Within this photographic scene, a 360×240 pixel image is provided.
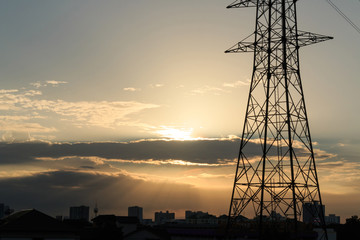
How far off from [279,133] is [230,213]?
1187 centimetres

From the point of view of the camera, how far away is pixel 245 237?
78.8 meters

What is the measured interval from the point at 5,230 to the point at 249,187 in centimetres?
2972

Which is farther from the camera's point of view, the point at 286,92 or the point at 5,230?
the point at 286,92

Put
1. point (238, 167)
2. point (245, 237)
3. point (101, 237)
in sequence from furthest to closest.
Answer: point (245, 237)
point (238, 167)
point (101, 237)

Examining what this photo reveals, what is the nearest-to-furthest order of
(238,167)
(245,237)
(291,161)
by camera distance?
(291,161) < (238,167) < (245,237)

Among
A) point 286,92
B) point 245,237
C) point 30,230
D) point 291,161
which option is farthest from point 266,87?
point 30,230

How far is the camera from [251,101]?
6562 centimetres

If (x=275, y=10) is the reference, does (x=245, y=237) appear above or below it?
below

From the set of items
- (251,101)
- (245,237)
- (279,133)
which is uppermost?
(251,101)

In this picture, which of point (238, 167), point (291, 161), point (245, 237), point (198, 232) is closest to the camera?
point (291, 161)

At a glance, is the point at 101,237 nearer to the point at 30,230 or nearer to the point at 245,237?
the point at 30,230

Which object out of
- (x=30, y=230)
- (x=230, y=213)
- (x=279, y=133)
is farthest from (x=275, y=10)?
(x=30, y=230)

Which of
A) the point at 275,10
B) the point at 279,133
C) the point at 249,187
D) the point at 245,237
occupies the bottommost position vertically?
the point at 245,237

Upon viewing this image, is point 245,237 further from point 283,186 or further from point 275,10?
point 275,10
